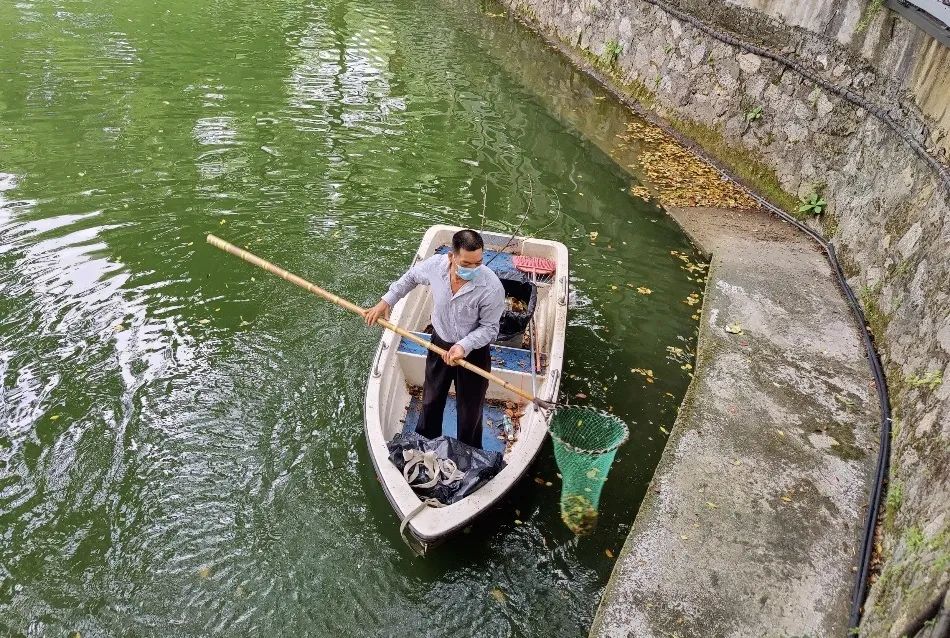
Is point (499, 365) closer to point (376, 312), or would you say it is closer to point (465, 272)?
point (376, 312)

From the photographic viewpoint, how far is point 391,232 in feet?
33.8

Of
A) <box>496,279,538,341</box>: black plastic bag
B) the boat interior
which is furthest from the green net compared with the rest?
<box>496,279,538,341</box>: black plastic bag

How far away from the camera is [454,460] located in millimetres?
5859

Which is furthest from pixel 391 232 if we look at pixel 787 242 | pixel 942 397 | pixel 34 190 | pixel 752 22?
pixel 752 22

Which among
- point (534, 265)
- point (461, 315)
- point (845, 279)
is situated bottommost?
point (534, 265)

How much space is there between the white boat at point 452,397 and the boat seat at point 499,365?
0.01 metres

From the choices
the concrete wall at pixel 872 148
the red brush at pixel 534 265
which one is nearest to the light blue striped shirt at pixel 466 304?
the red brush at pixel 534 265

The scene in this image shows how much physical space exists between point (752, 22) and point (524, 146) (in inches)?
200

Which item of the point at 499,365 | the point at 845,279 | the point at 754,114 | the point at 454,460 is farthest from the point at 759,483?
the point at 754,114

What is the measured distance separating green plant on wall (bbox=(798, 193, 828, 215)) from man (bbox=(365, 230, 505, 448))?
26.2 feet

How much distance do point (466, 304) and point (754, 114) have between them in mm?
9858

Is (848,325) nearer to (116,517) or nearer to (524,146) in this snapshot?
(524,146)

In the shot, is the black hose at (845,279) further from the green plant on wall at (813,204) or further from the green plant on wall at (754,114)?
the green plant on wall at (754,114)

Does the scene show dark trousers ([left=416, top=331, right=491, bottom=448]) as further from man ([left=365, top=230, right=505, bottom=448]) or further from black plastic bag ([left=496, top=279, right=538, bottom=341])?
black plastic bag ([left=496, top=279, right=538, bottom=341])
